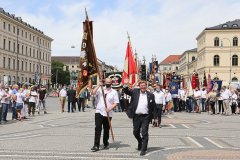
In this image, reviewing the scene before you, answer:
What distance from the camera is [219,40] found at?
102250 millimetres

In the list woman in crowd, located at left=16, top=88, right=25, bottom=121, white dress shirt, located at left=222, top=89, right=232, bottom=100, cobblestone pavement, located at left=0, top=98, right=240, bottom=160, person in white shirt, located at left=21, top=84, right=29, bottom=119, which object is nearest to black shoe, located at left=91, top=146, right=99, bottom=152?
cobblestone pavement, located at left=0, top=98, right=240, bottom=160

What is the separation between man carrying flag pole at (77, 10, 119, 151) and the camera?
36.3 ft

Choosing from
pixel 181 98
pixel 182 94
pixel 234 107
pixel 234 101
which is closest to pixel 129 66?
pixel 234 101

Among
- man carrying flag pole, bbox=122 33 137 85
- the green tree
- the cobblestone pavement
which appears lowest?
the cobblestone pavement

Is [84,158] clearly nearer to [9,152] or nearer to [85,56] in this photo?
[9,152]

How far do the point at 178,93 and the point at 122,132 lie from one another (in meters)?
16.4

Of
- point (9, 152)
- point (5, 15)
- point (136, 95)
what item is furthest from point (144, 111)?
point (5, 15)

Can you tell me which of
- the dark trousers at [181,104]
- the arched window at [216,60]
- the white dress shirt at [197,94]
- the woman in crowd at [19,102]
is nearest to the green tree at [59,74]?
the arched window at [216,60]

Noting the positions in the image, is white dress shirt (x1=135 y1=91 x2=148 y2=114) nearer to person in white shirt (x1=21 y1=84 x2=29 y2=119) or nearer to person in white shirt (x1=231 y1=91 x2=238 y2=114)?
person in white shirt (x1=21 y1=84 x2=29 y2=119)

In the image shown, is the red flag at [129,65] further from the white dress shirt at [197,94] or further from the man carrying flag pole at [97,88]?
the white dress shirt at [197,94]

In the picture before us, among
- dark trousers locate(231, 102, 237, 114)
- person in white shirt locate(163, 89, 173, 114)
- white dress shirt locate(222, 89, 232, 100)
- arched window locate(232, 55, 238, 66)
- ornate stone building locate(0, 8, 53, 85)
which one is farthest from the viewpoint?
arched window locate(232, 55, 238, 66)

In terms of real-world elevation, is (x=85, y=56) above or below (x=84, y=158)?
above

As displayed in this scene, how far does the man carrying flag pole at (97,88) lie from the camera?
436 inches

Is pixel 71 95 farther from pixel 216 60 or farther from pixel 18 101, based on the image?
pixel 216 60
